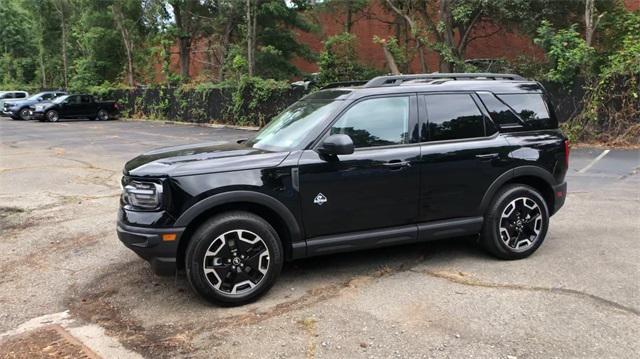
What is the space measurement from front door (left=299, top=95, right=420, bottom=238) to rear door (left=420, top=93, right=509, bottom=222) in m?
0.13

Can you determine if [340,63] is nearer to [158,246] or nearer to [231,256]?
[231,256]

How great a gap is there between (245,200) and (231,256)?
18.1 inches

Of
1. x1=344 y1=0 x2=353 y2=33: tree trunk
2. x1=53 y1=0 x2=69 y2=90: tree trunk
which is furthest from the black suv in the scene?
x1=53 y1=0 x2=69 y2=90: tree trunk

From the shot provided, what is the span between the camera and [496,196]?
211 inches

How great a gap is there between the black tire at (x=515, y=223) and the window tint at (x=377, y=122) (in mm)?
1162

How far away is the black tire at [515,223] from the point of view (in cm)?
534

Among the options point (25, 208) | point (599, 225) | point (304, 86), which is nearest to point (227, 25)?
point (304, 86)

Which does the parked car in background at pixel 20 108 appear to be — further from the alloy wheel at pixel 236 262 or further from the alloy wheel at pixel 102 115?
the alloy wheel at pixel 236 262

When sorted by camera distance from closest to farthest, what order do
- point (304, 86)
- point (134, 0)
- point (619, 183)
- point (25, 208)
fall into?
point (25, 208), point (619, 183), point (304, 86), point (134, 0)

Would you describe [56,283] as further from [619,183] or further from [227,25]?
[227,25]

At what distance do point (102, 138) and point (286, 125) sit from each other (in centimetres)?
1671

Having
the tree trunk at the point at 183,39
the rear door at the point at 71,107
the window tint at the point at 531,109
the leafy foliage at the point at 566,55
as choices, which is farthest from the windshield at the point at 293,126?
the rear door at the point at 71,107

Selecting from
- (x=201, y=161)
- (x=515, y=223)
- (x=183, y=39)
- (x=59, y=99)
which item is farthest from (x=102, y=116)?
(x=515, y=223)

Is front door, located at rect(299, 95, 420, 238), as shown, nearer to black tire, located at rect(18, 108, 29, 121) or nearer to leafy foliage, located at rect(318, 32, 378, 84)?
leafy foliage, located at rect(318, 32, 378, 84)
